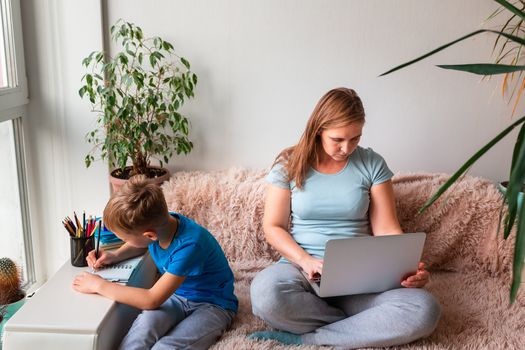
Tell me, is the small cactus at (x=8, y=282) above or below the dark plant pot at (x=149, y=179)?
below

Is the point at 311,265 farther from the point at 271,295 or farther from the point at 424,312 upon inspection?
the point at 424,312

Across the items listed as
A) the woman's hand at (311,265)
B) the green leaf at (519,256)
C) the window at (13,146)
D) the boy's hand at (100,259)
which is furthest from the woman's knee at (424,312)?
the window at (13,146)

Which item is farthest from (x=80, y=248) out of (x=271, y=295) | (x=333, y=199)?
(x=333, y=199)

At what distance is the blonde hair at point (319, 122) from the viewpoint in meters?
1.63

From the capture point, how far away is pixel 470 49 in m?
2.09

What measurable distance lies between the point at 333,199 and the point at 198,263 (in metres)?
0.49

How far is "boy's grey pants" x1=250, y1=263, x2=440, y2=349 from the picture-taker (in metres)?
1.49

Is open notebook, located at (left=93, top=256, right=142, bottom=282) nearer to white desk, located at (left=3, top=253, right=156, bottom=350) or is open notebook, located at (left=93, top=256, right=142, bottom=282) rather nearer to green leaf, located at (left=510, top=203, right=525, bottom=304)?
white desk, located at (left=3, top=253, right=156, bottom=350)

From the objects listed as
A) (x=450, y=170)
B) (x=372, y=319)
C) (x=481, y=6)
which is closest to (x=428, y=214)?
(x=450, y=170)

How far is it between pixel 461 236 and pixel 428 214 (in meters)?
0.15

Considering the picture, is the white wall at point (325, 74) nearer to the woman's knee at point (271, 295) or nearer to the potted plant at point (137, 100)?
the potted plant at point (137, 100)

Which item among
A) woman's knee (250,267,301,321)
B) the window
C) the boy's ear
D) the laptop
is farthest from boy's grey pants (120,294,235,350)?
the window

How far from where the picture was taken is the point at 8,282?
1732mm

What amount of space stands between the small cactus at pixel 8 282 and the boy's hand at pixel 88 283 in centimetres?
37
